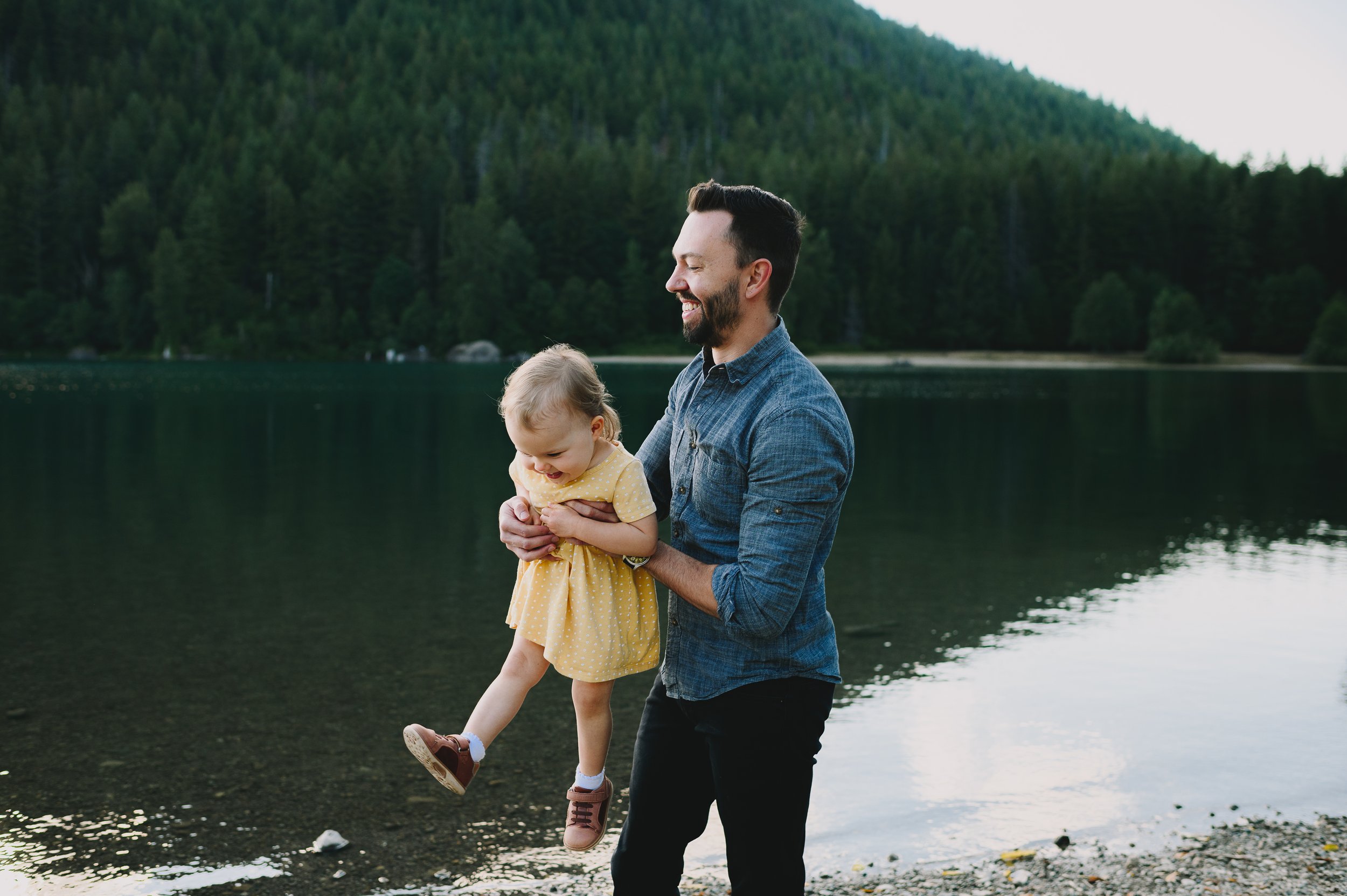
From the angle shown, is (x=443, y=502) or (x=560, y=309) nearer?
(x=443, y=502)

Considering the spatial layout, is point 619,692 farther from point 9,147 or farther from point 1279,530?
point 9,147

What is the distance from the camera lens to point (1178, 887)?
527 centimetres

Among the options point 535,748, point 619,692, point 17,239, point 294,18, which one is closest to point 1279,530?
point 619,692

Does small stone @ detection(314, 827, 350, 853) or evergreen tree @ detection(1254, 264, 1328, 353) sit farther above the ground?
evergreen tree @ detection(1254, 264, 1328, 353)

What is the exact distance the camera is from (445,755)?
3.64 m

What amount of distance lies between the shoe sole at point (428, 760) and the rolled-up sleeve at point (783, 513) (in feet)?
3.53

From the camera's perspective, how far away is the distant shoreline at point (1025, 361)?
9300cm

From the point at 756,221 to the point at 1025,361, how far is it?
102298mm

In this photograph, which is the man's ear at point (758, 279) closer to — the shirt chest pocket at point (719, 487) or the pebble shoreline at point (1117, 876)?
the shirt chest pocket at point (719, 487)

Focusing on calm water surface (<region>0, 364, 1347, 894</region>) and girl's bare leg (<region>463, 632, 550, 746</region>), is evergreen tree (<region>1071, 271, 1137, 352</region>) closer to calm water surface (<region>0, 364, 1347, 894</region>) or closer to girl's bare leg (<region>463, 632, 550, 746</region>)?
calm water surface (<region>0, 364, 1347, 894</region>)

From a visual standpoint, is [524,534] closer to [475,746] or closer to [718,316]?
[475,746]

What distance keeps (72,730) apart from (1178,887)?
6.95 metres

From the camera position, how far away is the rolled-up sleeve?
3131 mm

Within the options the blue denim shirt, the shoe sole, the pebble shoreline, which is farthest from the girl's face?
the pebble shoreline
